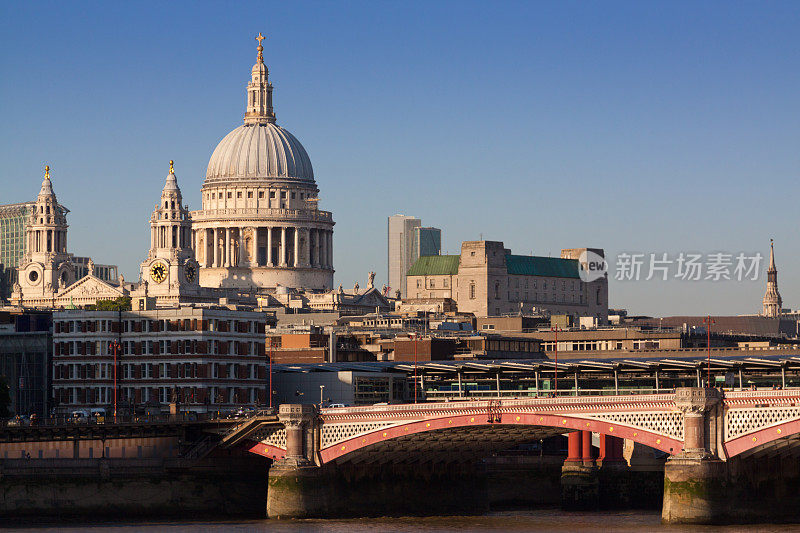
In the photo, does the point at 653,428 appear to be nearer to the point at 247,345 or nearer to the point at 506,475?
the point at 506,475

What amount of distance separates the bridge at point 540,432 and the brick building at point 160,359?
67.2ft

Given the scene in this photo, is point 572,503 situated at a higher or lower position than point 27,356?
lower

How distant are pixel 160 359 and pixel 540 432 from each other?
111ft

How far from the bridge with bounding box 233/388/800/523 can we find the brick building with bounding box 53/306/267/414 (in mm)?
20496

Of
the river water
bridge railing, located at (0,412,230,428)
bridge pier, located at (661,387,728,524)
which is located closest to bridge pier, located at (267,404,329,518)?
the river water

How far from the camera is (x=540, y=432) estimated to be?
114m

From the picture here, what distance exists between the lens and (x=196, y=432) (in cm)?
12038

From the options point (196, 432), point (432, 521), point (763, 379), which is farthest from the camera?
point (763, 379)

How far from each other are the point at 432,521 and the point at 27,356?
46766mm

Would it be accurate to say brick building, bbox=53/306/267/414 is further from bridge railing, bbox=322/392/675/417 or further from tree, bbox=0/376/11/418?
bridge railing, bbox=322/392/675/417

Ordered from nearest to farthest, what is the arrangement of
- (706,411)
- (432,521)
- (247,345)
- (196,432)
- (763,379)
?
(706,411) → (432,521) → (196,432) → (763,379) → (247,345)

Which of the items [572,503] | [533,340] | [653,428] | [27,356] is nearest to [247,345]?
[27,356]

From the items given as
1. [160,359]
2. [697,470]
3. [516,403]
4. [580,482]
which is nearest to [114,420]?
[160,359]

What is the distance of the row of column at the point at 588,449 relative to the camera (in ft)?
422
